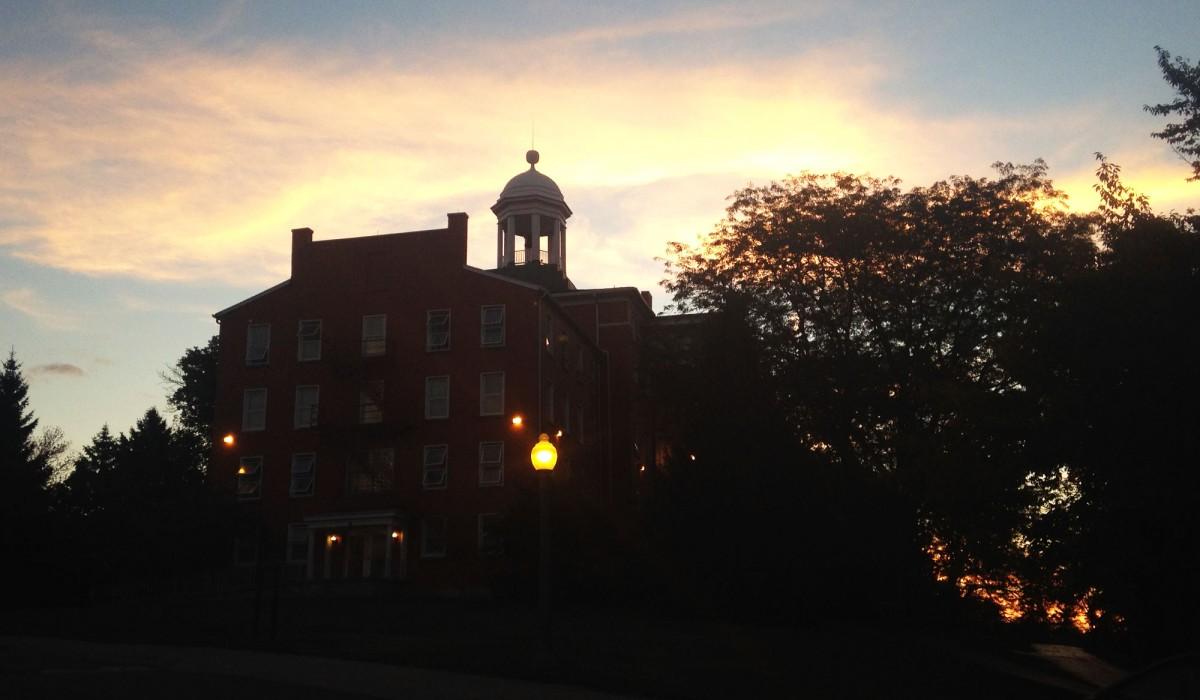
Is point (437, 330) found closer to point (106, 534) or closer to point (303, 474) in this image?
point (303, 474)

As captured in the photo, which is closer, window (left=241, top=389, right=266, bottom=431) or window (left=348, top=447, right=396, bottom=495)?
window (left=348, top=447, right=396, bottom=495)

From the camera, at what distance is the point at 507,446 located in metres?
52.3

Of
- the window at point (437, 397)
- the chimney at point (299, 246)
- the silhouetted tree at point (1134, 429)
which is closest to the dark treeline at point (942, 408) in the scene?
the silhouetted tree at point (1134, 429)

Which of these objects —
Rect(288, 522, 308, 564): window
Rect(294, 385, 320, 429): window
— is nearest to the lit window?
Rect(294, 385, 320, 429): window

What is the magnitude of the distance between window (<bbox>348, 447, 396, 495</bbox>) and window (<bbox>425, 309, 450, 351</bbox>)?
5.23 m

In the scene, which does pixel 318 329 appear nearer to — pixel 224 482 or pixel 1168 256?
pixel 224 482

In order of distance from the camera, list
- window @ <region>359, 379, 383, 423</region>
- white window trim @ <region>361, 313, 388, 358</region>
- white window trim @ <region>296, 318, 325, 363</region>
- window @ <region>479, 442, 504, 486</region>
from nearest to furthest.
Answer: window @ <region>479, 442, 504, 486</region>
window @ <region>359, 379, 383, 423</region>
white window trim @ <region>361, 313, 388, 358</region>
white window trim @ <region>296, 318, 325, 363</region>

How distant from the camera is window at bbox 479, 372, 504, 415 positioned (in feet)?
174

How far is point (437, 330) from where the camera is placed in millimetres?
54781

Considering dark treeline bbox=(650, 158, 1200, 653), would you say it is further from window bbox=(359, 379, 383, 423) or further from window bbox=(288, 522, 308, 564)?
window bbox=(288, 522, 308, 564)

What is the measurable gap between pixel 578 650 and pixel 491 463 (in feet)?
90.6

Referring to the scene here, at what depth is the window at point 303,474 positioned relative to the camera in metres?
53.8

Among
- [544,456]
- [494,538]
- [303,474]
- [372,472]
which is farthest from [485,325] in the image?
[544,456]

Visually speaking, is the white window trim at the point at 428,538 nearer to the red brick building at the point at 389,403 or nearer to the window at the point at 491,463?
the red brick building at the point at 389,403
